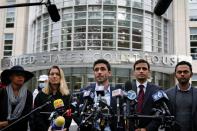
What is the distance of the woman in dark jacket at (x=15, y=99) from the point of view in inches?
185

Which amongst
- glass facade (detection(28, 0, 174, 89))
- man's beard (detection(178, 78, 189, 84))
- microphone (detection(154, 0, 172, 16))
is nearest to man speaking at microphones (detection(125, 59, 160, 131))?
man's beard (detection(178, 78, 189, 84))

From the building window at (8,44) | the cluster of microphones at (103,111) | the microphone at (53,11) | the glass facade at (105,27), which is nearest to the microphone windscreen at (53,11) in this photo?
the microphone at (53,11)

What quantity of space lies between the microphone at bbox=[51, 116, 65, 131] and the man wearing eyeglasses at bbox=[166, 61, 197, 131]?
5.57 ft

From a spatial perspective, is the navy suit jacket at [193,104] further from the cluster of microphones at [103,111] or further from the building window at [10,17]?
the building window at [10,17]

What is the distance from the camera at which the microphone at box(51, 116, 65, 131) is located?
3.64 meters

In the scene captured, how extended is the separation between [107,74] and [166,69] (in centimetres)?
2324

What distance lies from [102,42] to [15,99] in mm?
22323

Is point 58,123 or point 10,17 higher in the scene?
point 10,17

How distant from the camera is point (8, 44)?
3559 cm

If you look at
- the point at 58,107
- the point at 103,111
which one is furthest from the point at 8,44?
the point at 103,111

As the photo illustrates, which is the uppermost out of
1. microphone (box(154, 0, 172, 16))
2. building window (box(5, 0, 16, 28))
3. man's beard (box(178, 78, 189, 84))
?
building window (box(5, 0, 16, 28))

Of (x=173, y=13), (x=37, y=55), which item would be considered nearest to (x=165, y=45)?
(x=173, y=13)

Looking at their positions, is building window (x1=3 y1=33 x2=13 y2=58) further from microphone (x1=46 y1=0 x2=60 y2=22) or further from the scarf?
the scarf

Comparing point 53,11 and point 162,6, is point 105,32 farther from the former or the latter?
point 162,6
